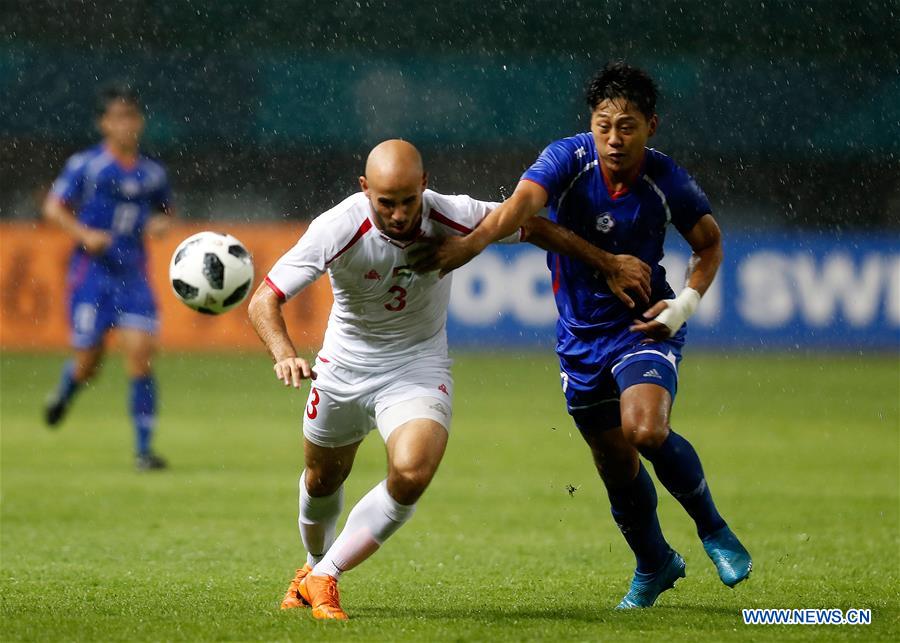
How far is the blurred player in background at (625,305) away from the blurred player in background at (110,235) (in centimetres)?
602

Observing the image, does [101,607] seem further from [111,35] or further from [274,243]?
[111,35]

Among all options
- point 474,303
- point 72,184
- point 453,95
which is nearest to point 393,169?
point 72,184

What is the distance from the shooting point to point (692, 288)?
609 centimetres

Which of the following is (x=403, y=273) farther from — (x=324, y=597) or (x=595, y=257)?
(x=324, y=597)

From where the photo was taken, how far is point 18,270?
19750 mm

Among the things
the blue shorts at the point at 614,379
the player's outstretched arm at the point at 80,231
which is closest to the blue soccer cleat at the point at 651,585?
the blue shorts at the point at 614,379

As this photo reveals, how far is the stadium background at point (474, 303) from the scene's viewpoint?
7156 millimetres

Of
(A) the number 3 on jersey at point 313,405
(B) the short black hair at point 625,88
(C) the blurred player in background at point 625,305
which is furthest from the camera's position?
(A) the number 3 on jersey at point 313,405

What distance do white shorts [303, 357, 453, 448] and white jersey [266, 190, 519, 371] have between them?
0.19ft

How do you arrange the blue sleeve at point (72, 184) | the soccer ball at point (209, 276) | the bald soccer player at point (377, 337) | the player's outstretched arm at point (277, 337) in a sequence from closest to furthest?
the player's outstretched arm at point (277, 337) < the bald soccer player at point (377, 337) < the soccer ball at point (209, 276) < the blue sleeve at point (72, 184)

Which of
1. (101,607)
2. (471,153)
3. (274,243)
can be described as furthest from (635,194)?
(471,153)

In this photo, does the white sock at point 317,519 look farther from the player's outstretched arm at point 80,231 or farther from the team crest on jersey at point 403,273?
the player's outstretched arm at point 80,231

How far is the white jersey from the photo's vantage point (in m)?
5.69

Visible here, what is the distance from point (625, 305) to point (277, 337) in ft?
5.09
